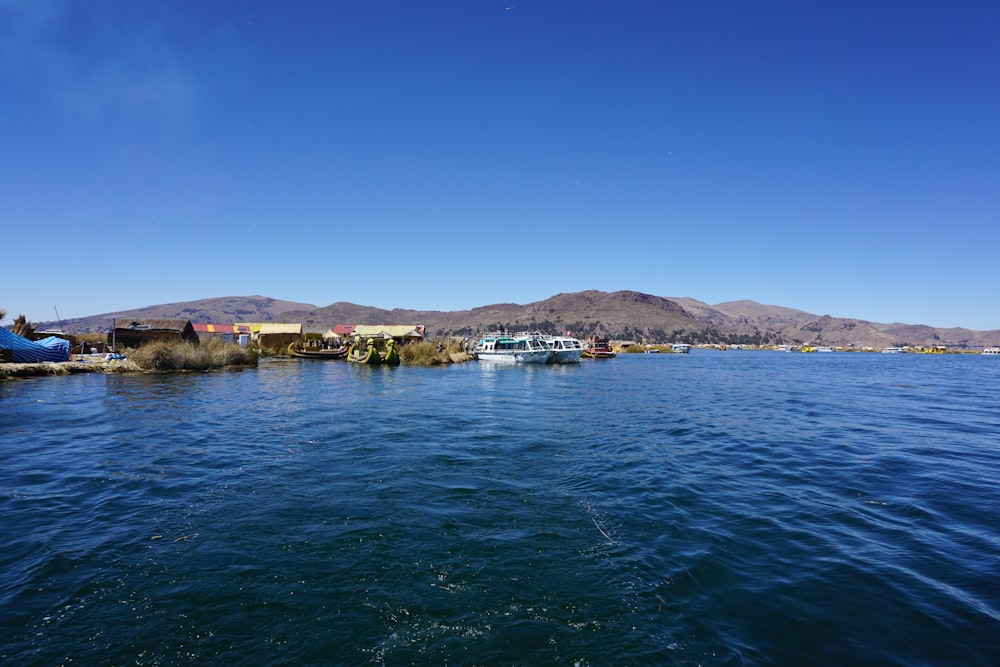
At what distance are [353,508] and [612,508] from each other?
445 centimetres

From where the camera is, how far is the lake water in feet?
13.9

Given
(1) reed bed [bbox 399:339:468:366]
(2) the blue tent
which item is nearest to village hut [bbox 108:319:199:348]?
(2) the blue tent

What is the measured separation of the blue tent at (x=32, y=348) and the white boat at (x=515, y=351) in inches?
1663

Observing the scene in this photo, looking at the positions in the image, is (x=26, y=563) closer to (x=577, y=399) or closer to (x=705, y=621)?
(x=705, y=621)

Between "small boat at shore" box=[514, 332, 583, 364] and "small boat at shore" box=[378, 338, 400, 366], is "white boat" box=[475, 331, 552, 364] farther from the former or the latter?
"small boat at shore" box=[378, 338, 400, 366]

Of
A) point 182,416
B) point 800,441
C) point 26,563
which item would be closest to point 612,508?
point 26,563

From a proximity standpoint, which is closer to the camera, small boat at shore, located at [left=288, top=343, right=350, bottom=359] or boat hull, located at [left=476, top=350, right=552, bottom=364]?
small boat at shore, located at [left=288, top=343, right=350, bottom=359]

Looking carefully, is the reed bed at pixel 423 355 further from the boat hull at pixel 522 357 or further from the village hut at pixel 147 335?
the village hut at pixel 147 335

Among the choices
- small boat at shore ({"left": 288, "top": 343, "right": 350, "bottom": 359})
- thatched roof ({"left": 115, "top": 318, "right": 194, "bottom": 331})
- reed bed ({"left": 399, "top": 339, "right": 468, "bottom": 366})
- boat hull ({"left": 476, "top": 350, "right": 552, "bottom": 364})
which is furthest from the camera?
boat hull ({"left": 476, "top": 350, "right": 552, "bottom": 364})

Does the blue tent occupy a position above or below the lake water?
above

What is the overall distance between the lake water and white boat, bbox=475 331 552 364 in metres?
46.4

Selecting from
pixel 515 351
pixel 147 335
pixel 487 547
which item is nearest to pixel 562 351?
pixel 515 351

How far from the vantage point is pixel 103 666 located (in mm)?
3729

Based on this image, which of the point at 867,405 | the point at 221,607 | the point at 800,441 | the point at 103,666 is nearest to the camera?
the point at 103,666
